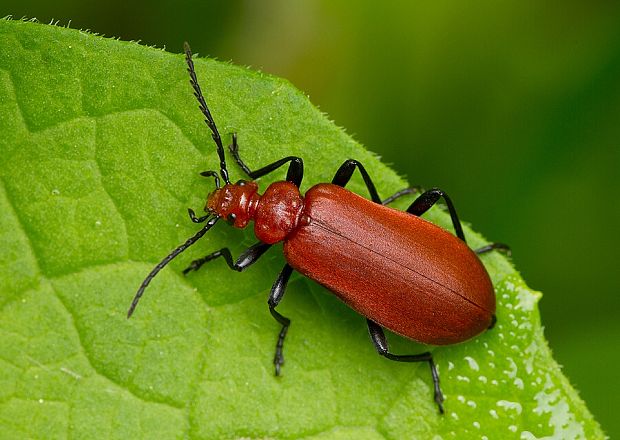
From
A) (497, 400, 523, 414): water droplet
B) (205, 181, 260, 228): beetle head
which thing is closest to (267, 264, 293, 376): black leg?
(205, 181, 260, 228): beetle head

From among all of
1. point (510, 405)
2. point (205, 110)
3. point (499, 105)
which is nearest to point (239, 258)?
point (205, 110)

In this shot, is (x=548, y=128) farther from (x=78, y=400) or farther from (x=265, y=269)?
(x=78, y=400)

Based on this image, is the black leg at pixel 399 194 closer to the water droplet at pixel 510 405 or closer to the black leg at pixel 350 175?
the black leg at pixel 350 175

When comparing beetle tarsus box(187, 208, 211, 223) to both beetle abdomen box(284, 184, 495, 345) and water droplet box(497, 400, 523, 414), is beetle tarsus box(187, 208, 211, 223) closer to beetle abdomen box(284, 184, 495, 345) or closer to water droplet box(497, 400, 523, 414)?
beetle abdomen box(284, 184, 495, 345)

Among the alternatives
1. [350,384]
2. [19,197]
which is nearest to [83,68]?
[19,197]

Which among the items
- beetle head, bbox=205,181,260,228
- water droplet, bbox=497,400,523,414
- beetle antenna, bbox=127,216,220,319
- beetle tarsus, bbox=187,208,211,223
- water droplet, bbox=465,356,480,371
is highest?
water droplet, bbox=497,400,523,414

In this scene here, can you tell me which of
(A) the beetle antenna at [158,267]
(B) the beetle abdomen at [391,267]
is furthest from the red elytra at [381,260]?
(A) the beetle antenna at [158,267]
